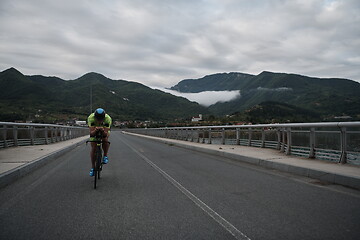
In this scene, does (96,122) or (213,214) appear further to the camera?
(96,122)

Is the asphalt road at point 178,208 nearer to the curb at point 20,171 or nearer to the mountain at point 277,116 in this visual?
the curb at point 20,171

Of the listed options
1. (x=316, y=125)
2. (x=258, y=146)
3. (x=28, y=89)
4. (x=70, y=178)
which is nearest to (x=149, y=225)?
(x=70, y=178)

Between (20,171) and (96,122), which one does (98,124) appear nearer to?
(96,122)

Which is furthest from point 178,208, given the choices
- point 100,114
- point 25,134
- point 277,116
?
point 277,116

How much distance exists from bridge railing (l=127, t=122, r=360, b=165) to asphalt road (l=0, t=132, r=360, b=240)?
7.38 ft

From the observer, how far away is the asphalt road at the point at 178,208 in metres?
3.84

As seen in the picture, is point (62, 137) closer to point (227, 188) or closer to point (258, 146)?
point (258, 146)

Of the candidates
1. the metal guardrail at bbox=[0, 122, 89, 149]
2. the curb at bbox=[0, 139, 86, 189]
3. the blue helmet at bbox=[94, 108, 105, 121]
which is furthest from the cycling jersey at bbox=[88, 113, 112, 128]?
the metal guardrail at bbox=[0, 122, 89, 149]

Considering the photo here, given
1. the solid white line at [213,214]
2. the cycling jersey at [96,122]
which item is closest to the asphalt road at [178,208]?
the solid white line at [213,214]

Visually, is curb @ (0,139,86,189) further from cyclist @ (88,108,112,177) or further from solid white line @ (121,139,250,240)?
solid white line @ (121,139,250,240)

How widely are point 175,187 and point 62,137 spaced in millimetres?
22190

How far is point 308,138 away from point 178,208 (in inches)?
285

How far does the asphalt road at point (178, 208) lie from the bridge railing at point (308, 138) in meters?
2.25

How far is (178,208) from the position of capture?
16.3 feet
